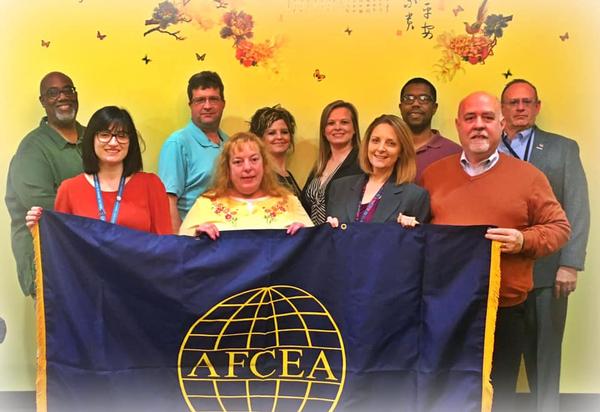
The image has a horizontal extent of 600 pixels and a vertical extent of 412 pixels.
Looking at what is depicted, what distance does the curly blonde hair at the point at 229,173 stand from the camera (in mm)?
2990

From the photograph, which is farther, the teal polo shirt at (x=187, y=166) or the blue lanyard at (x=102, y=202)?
the teal polo shirt at (x=187, y=166)

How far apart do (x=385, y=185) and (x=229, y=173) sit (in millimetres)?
683

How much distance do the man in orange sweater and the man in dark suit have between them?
1.74 feet

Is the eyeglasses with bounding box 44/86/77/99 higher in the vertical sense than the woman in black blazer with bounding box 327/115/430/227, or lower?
higher

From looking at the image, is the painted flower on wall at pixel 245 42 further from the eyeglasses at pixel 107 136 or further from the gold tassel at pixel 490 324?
the gold tassel at pixel 490 324

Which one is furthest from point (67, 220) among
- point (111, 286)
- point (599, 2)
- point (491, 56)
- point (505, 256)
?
point (599, 2)

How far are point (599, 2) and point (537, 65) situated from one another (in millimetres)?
445

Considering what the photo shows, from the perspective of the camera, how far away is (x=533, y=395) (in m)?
3.54

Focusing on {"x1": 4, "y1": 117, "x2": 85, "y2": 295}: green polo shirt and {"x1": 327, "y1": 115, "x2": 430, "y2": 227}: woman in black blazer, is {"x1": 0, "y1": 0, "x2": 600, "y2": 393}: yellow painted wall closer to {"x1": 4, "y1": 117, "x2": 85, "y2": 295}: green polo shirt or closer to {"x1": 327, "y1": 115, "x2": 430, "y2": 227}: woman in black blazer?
{"x1": 4, "y1": 117, "x2": 85, "y2": 295}: green polo shirt

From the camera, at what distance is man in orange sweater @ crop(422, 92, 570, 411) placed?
2807 mm

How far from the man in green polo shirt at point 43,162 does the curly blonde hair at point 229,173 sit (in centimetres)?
85

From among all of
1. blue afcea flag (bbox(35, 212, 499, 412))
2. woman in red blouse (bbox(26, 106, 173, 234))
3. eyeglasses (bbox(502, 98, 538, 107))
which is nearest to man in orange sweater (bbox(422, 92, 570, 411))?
blue afcea flag (bbox(35, 212, 499, 412))

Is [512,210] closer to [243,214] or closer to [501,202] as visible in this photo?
[501,202]

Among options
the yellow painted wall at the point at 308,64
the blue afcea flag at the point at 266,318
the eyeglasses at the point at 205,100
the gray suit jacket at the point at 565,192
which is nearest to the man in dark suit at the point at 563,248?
the gray suit jacket at the point at 565,192
